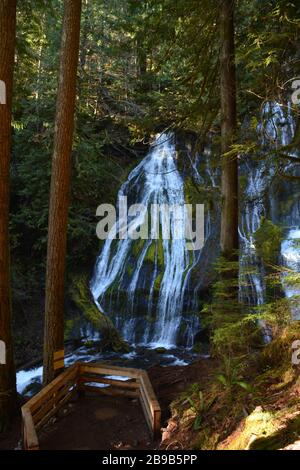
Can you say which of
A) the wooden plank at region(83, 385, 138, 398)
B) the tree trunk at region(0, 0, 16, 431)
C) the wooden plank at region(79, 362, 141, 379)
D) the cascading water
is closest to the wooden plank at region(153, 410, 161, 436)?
the wooden plank at region(79, 362, 141, 379)

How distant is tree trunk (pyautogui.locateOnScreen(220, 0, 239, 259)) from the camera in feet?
21.9

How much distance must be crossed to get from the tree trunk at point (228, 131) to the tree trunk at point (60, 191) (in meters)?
2.48

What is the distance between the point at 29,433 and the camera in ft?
15.8

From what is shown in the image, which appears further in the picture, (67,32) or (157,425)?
(67,32)

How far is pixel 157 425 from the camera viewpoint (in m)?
5.20

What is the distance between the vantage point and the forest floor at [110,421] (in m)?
5.31

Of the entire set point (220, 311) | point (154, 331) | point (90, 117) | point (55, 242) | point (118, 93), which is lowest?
point (154, 331)

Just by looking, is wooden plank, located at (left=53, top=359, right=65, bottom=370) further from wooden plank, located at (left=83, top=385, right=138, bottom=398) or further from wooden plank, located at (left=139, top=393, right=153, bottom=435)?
wooden plank, located at (left=139, top=393, right=153, bottom=435)

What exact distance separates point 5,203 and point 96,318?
5.92 metres

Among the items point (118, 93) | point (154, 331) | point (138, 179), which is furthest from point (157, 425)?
point (118, 93)

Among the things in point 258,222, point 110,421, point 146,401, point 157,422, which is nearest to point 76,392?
point 110,421

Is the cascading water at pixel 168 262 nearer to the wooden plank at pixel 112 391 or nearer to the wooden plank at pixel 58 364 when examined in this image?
the wooden plank at pixel 112 391

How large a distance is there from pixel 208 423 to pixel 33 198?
10799mm
